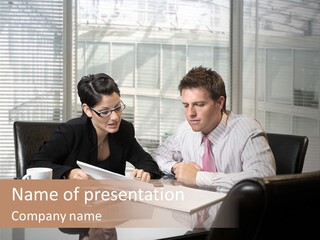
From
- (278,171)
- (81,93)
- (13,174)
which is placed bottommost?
(13,174)

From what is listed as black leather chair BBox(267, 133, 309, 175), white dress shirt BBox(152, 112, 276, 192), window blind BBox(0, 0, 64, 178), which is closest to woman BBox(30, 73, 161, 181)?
white dress shirt BBox(152, 112, 276, 192)

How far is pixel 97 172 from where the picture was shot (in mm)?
1534

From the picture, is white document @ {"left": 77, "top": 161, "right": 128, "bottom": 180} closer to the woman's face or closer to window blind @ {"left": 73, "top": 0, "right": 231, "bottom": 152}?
the woman's face

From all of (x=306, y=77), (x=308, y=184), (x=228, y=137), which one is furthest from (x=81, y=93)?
(x=306, y=77)

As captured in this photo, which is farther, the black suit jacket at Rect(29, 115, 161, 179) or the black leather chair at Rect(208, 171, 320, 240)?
the black suit jacket at Rect(29, 115, 161, 179)

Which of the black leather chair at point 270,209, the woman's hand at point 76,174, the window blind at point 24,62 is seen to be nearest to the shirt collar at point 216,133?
the woman's hand at point 76,174

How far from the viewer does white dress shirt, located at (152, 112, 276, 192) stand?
5.44 feet

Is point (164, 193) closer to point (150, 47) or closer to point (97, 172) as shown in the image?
point (97, 172)

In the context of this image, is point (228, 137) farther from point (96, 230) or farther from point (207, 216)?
point (96, 230)

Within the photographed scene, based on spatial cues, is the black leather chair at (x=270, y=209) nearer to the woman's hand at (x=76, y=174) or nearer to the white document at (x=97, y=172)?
the white document at (x=97, y=172)

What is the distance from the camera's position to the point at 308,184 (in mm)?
722

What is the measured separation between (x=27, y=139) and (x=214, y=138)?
2.95 ft

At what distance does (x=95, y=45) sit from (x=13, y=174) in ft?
3.94

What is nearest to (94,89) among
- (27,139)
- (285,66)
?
(27,139)
